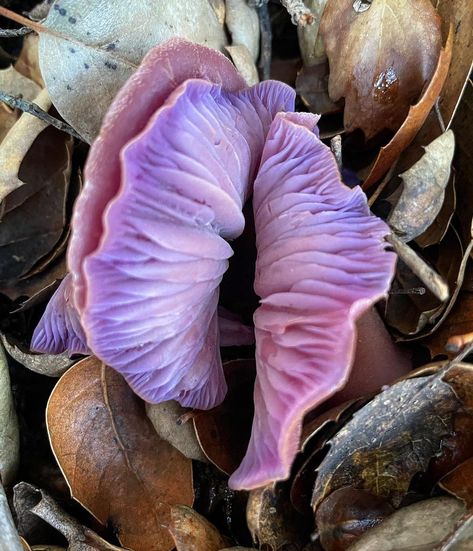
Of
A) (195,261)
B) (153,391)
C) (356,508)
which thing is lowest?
(356,508)

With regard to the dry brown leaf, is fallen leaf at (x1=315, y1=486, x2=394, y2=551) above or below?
below

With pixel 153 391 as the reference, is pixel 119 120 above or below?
above

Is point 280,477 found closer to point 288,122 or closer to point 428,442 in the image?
point 428,442

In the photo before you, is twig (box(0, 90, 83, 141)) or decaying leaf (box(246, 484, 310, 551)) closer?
decaying leaf (box(246, 484, 310, 551))

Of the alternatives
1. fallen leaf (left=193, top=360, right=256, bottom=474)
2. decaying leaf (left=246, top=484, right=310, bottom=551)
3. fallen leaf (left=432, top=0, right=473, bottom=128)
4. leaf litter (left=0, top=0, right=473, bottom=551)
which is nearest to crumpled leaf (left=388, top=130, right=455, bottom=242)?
leaf litter (left=0, top=0, right=473, bottom=551)

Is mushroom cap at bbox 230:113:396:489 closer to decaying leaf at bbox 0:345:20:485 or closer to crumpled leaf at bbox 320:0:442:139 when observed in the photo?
crumpled leaf at bbox 320:0:442:139

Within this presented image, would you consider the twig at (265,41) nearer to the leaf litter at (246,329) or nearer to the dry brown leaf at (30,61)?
the leaf litter at (246,329)

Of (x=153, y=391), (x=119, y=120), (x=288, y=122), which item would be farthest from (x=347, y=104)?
(x=153, y=391)
